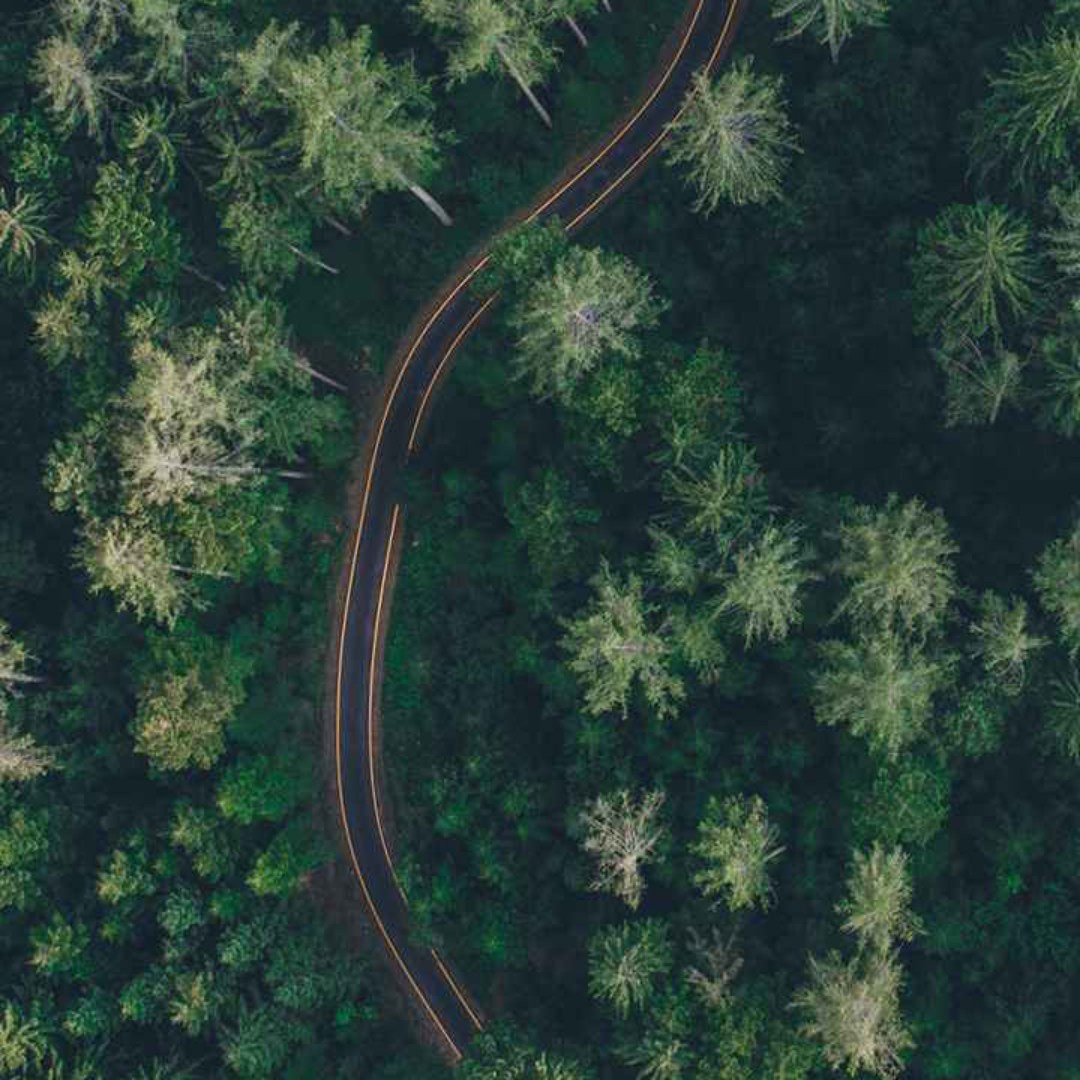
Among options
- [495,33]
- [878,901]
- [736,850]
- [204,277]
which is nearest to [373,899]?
[736,850]

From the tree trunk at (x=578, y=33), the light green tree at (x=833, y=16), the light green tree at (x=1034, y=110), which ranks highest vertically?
the tree trunk at (x=578, y=33)

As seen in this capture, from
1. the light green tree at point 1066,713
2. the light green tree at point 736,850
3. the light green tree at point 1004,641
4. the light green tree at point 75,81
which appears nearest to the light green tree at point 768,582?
the light green tree at point 1004,641

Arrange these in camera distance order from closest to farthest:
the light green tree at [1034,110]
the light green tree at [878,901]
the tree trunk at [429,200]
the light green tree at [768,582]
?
the light green tree at [1034,110], the light green tree at [878,901], the light green tree at [768,582], the tree trunk at [429,200]

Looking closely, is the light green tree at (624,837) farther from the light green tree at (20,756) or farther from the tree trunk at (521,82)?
the tree trunk at (521,82)

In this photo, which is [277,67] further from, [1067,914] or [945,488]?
[1067,914]

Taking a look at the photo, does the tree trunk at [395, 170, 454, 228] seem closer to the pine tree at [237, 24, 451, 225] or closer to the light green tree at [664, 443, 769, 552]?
the pine tree at [237, 24, 451, 225]

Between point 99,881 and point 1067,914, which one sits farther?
point 99,881

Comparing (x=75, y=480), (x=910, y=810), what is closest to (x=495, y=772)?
(x=910, y=810)
